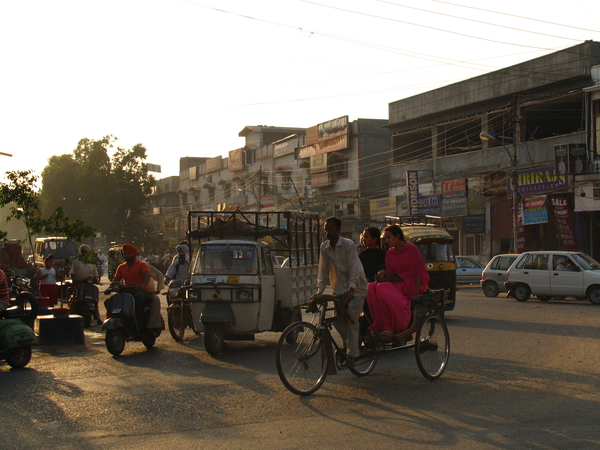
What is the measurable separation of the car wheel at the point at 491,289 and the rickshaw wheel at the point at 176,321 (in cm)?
1460

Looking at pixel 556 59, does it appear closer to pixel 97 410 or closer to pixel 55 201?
pixel 97 410

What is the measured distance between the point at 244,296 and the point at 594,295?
1331cm

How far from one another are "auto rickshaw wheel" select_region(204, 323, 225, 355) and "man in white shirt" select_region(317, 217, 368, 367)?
3.34m

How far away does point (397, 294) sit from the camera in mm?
7578

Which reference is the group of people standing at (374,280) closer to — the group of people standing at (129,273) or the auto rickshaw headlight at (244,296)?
the auto rickshaw headlight at (244,296)

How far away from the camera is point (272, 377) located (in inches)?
326

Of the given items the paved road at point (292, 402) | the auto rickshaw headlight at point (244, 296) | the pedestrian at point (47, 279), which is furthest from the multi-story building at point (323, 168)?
the paved road at point (292, 402)

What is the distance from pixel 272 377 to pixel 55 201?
68650mm

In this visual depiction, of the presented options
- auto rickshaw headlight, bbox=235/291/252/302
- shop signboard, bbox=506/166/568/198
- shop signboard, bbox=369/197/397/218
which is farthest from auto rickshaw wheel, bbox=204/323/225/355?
shop signboard, bbox=369/197/397/218

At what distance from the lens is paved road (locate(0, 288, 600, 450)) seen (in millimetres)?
5441

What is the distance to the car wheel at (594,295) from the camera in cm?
1938

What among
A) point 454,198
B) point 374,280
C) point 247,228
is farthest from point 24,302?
point 454,198

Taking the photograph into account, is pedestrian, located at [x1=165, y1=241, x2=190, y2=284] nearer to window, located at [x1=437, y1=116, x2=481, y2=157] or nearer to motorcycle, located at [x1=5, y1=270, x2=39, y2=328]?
motorcycle, located at [x1=5, y1=270, x2=39, y2=328]

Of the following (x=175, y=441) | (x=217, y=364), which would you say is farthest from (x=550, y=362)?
(x=175, y=441)
